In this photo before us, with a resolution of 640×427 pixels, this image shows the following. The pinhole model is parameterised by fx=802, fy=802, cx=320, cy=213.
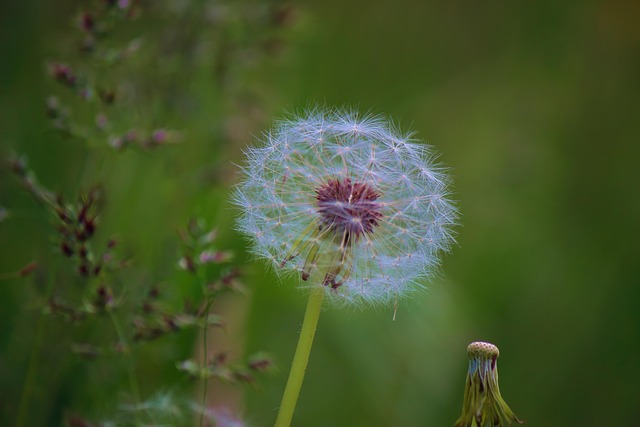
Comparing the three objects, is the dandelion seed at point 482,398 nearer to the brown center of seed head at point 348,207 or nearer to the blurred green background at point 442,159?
the brown center of seed head at point 348,207

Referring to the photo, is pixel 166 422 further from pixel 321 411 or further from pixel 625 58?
pixel 625 58

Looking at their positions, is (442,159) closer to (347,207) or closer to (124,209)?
(124,209)

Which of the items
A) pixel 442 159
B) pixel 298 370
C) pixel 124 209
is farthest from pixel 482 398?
pixel 442 159

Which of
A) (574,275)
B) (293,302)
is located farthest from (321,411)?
(574,275)

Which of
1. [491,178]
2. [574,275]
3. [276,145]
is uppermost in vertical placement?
[491,178]

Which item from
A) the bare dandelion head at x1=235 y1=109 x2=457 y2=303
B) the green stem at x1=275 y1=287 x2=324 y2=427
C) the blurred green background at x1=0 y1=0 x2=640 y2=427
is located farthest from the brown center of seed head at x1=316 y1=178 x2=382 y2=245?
the blurred green background at x1=0 y1=0 x2=640 y2=427

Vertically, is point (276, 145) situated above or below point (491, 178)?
below

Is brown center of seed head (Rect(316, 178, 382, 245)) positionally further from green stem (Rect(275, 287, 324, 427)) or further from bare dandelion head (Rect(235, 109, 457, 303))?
green stem (Rect(275, 287, 324, 427))
